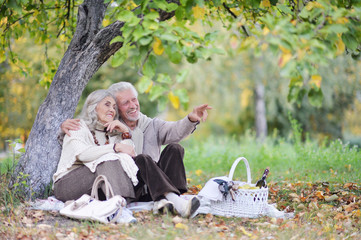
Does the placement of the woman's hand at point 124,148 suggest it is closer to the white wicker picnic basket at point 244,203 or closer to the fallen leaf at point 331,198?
the white wicker picnic basket at point 244,203

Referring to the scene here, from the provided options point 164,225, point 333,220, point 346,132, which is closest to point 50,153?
point 164,225

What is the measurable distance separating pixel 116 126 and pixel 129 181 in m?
0.56

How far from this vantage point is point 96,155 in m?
3.76

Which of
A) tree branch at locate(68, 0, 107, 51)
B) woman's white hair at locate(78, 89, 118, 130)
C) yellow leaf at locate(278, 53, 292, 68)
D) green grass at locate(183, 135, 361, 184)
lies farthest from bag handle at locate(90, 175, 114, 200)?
green grass at locate(183, 135, 361, 184)

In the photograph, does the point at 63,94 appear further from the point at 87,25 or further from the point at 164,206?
the point at 164,206

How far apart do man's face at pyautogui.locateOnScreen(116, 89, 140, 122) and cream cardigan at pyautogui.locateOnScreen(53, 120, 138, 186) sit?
0.46 m

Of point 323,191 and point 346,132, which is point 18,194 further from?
point 346,132

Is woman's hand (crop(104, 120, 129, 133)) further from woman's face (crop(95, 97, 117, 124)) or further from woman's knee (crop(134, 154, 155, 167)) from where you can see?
woman's knee (crop(134, 154, 155, 167))

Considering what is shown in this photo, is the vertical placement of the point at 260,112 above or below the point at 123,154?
below

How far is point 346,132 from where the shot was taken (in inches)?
750

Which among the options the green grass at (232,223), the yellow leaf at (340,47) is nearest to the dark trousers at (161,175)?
the green grass at (232,223)

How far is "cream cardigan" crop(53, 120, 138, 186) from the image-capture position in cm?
373

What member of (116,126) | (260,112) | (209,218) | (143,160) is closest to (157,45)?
(143,160)

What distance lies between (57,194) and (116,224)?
811 mm
